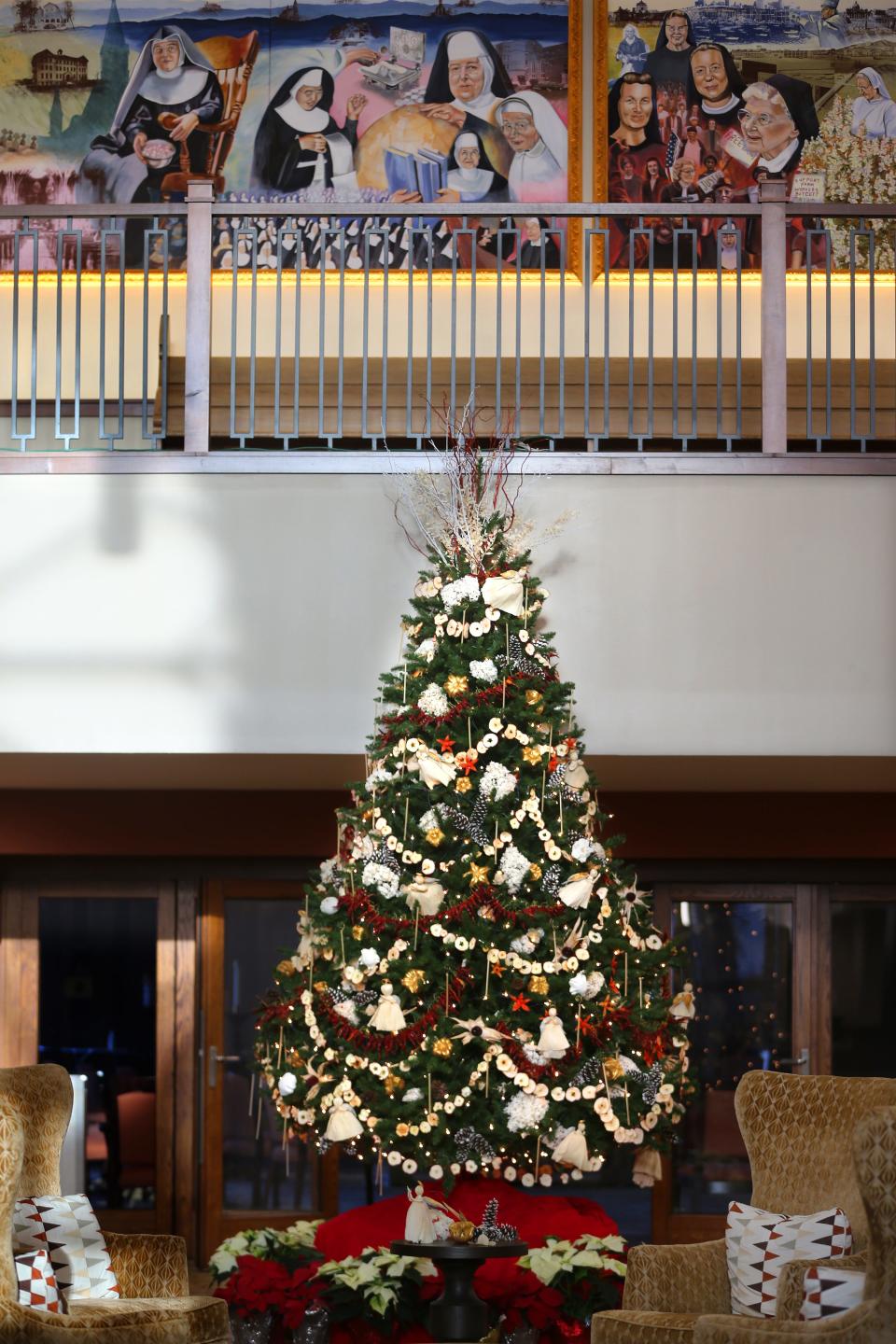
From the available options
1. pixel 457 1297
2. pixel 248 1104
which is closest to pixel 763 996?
pixel 248 1104

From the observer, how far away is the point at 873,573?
589 centimetres

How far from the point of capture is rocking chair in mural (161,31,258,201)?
344 inches

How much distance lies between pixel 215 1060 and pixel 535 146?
5.19 metres

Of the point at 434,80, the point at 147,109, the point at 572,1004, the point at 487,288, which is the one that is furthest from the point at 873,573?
the point at 147,109

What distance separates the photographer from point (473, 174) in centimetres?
878

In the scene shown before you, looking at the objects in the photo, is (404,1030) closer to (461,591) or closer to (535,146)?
(461,591)

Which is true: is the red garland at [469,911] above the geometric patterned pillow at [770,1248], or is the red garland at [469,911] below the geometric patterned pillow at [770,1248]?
above

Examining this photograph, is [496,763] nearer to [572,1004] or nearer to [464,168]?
[572,1004]

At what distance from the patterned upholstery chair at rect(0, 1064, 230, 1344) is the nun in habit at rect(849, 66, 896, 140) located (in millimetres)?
6415

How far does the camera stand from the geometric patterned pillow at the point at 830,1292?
4176 millimetres

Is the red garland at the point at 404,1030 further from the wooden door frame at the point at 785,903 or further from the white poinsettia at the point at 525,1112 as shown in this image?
the wooden door frame at the point at 785,903

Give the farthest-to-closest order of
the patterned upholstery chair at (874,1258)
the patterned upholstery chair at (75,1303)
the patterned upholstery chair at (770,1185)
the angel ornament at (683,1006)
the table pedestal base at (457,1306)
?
the angel ornament at (683,1006) < the table pedestal base at (457,1306) < the patterned upholstery chair at (770,1185) < the patterned upholstery chair at (75,1303) < the patterned upholstery chair at (874,1258)

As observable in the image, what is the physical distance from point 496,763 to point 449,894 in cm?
49

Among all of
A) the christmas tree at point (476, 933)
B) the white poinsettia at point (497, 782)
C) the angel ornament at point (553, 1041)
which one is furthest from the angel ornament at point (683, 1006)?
the white poinsettia at point (497, 782)
